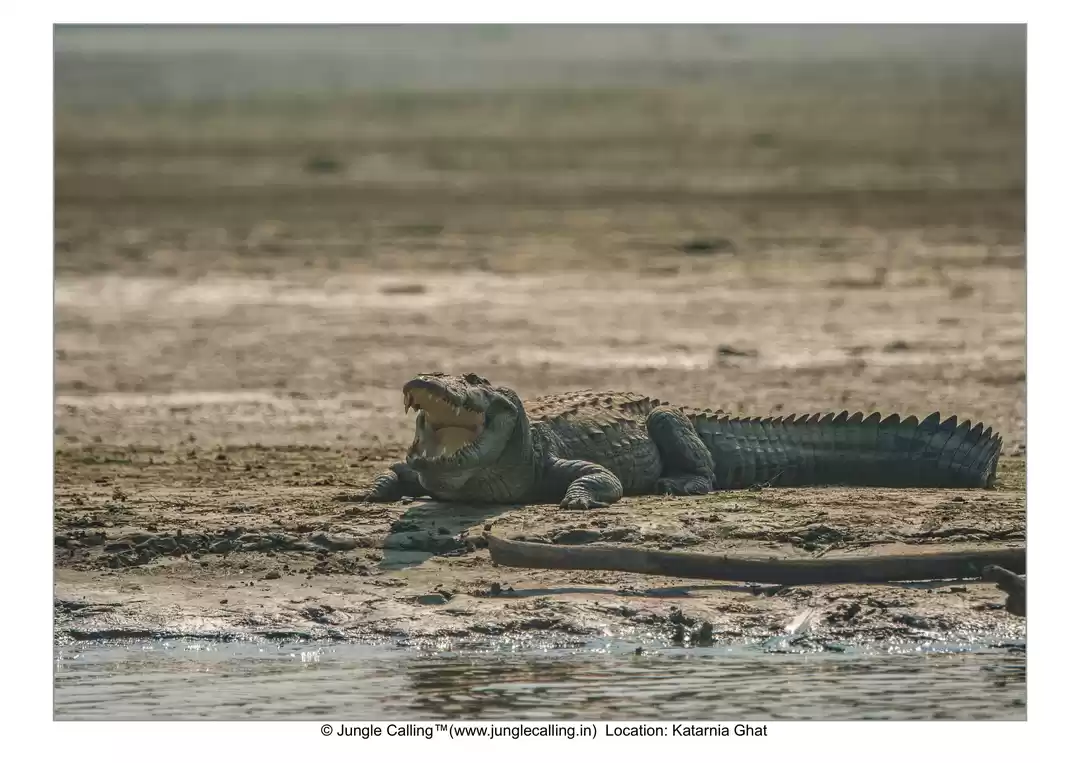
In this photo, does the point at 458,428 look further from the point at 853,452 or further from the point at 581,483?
the point at 853,452

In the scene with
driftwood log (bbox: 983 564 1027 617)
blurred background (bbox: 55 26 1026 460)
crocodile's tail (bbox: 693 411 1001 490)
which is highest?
blurred background (bbox: 55 26 1026 460)

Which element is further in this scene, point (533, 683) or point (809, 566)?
point (809, 566)

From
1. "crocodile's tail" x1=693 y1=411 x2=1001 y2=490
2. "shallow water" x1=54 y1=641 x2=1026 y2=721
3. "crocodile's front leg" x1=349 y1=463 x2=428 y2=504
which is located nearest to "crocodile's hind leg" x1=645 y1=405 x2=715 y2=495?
"crocodile's tail" x1=693 y1=411 x2=1001 y2=490

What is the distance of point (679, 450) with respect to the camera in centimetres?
953

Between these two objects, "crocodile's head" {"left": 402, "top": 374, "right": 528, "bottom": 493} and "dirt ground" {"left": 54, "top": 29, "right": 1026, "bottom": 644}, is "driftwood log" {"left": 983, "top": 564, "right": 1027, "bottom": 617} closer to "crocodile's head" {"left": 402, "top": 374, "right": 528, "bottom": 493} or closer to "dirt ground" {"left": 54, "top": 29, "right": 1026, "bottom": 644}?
"dirt ground" {"left": 54, "top": 29, "right": 1026, "bottom": 644}

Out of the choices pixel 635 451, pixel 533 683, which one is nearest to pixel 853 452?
pixel 635 451

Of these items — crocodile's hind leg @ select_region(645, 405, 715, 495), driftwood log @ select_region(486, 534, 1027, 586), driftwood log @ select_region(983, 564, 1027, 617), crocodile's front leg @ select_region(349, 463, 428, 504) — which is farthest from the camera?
crocodile's hind leg @ select_region(645, 405, 715, 495)

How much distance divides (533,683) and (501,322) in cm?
807

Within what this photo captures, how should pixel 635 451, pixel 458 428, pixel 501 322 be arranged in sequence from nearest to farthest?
pixel 458 428 → pixel 635 451 → pixel 501 322

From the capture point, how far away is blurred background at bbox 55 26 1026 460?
13484 millimetres

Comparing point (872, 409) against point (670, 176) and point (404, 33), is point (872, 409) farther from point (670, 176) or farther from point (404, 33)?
point (404, 33)

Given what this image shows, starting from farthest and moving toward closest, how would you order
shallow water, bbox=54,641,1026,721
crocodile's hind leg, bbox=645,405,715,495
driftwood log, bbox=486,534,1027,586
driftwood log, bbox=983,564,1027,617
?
crocodile's hind leg, bbox=645,405,715,495
driftwood log, bbox=486,534,1027,586
driftwood log, bbox=983,564,1027,617
shallow water, bbox=54,641,1026,721

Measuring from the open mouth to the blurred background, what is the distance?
380 cm

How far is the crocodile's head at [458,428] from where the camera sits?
28.2ft
